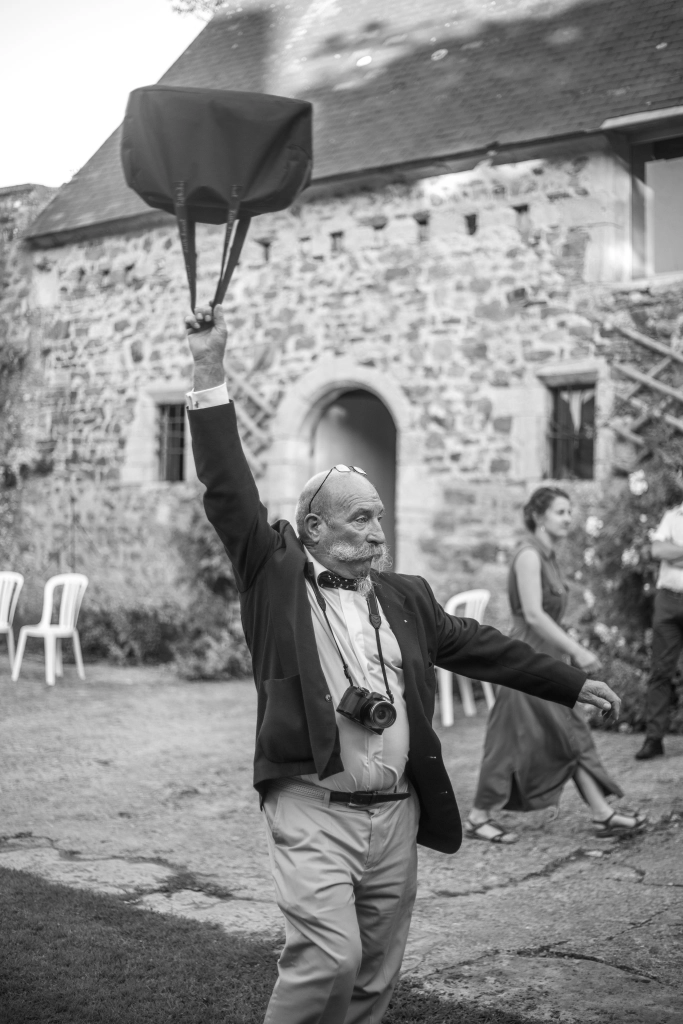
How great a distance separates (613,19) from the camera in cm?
1052

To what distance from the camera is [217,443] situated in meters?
2.63

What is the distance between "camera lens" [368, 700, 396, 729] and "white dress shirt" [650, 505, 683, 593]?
4587 mm

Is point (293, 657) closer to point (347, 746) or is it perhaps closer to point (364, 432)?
point (347, 746)

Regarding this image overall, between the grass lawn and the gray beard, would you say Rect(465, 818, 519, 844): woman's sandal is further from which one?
the gray beard

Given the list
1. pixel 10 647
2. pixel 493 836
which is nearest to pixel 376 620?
pixel 493 836

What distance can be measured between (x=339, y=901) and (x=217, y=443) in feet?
3.54

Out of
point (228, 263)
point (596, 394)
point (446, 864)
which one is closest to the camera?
point (228, 263)

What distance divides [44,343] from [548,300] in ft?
21.3

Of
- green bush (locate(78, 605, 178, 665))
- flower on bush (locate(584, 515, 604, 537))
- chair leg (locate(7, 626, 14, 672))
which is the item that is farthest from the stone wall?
chair leg (locate(7, 626, 14, 672))

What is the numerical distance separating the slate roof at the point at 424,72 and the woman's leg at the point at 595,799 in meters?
6.05

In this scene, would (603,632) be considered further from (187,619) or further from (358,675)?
(358,675)

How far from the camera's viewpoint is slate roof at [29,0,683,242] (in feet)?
32.4

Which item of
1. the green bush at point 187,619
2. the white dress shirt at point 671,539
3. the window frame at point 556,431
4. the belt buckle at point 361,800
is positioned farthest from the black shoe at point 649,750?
the green bush at point 187,619

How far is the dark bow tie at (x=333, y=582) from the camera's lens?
280cm
